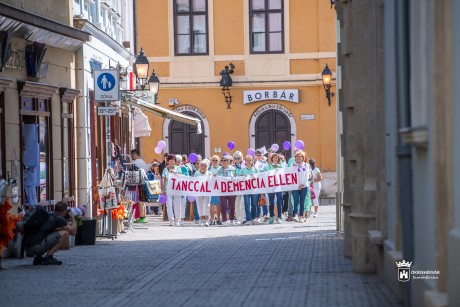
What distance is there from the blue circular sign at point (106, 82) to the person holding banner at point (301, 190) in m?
6.45

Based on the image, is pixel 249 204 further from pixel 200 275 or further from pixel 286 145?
pixel 200 275

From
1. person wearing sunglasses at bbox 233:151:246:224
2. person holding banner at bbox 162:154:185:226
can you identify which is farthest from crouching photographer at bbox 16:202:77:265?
person wearing sunglasses at bbox 233:151:246:224

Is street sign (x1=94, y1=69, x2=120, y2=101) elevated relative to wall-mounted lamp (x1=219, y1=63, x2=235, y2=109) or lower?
lower

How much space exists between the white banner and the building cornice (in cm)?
370

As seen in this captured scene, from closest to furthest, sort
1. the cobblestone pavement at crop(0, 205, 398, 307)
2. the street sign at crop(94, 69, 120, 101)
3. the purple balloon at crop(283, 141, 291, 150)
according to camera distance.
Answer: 1. the cobblestone pavement at crop(0, 205, 398, 307)
2. the street sign at crop(94, 69, 120, 101)
3. the purple balloon at crop(283, 141, 291, 150)

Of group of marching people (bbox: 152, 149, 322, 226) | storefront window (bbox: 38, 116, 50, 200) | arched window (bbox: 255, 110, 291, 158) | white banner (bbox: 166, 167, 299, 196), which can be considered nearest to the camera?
storefront window (bbox: 38, 116, 50, 200)

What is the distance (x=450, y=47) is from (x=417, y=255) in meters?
2.84

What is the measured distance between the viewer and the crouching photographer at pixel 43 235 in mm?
18906

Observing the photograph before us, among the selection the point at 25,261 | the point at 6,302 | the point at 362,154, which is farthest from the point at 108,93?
the point at 6,302

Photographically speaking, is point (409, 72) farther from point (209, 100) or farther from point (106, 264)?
point (209, 100)

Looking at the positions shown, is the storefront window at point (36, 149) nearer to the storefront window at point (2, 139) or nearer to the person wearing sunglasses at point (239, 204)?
the storefront window at point (2, 139)
